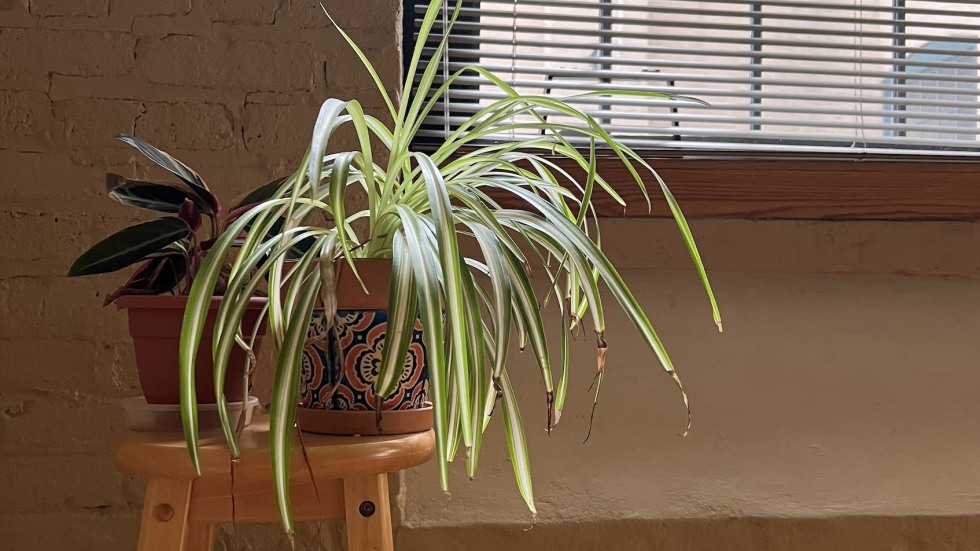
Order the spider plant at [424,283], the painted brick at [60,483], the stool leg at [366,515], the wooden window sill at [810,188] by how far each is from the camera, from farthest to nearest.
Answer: the wooden window sill at [810,188] → the painted brick at [60,483] → the stool leg at [366,515] → the spider plant at [424,283]

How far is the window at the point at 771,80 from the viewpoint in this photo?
1.49 m

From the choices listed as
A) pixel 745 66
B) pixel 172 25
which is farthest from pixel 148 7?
pixel 745 66

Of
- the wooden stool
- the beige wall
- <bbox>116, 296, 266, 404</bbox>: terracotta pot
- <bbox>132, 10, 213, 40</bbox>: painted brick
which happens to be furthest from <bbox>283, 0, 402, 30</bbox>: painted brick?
the wooden stool

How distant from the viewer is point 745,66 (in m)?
1.58

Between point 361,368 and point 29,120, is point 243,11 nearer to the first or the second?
point 29,120

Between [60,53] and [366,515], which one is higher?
[60,53]

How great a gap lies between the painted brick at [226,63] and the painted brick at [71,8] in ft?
0.26

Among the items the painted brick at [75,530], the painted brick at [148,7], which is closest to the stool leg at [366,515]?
the painted brick at [75,530]

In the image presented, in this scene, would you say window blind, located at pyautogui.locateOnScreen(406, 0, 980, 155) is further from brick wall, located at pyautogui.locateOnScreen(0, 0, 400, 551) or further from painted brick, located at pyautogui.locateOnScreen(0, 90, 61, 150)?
painted brick, located at pyautogui.locateOnScreen(0, 90, 61, 150)

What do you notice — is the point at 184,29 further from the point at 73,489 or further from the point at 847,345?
the point at 847,345

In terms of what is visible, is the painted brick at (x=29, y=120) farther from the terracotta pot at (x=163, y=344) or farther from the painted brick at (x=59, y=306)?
the terracotta pot at (x=163, y=344)

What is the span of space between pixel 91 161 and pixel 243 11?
33cm

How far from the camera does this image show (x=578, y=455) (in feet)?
4.66

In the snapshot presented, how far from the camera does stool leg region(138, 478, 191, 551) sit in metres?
0.84
